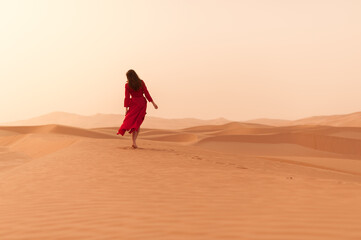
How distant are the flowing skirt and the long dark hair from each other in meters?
0.36

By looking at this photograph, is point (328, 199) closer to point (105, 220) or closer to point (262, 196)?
point (262, 196)

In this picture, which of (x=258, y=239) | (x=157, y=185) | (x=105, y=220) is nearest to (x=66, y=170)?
(x=157, y=185)

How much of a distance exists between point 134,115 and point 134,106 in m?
0.22

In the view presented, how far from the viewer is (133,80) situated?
9164 mm

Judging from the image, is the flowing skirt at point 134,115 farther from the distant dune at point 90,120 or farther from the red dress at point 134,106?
the distant dune at point 90,120

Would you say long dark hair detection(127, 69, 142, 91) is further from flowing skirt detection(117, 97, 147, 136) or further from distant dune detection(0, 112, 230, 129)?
distant dune detection(0, 112, 230, 129)

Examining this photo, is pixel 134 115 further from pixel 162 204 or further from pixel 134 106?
pixel 162 204

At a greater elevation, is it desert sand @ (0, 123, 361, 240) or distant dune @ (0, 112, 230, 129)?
distant dune @ (0, 112, 230, 129)

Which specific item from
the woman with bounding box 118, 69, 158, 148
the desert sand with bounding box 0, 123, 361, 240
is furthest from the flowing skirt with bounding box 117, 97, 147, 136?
the desert sand with bounding box 0, 123, 361, 240

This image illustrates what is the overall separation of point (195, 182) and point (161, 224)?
2.38 m

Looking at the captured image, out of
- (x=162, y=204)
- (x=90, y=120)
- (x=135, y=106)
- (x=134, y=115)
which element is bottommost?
(x=162, y=204)

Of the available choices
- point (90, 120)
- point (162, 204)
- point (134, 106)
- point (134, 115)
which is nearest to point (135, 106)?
point (134, 106)

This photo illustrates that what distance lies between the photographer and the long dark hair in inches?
360

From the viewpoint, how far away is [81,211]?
3.84m
